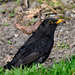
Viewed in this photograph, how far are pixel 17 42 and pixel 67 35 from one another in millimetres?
1715

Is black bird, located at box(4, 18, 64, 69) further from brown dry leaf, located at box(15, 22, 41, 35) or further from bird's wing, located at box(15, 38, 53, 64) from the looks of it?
brown dry leaf, located at box(15, 22, 41, 35)

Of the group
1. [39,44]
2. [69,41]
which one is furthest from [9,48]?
[69,41]

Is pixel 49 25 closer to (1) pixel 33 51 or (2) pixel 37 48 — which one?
(2) pixel 37 48

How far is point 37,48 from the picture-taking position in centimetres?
471

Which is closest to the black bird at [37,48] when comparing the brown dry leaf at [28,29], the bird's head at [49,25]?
the bird's head at [49,25]

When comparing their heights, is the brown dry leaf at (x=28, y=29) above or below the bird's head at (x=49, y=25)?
below

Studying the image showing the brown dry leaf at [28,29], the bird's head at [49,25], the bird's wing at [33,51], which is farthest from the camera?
the brown dry leaf at [28,29]

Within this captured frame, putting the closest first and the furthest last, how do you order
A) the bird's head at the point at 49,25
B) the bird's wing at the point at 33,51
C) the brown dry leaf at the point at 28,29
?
the bird's wing at the point at 33,51 < the bird's head at the point at 49,25 < the brown dry leaf at the point at 28,29

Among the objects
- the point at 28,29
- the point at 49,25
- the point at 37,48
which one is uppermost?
the point at 49,25

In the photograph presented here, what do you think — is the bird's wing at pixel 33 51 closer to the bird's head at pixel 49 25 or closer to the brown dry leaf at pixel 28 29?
the bird's head at pixel 49 25

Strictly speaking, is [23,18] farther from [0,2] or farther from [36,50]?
[36,50]

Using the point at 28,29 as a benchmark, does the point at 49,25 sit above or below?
above

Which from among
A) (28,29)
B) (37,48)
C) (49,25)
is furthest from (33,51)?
(28,29)

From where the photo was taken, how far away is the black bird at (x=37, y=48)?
4516mm
